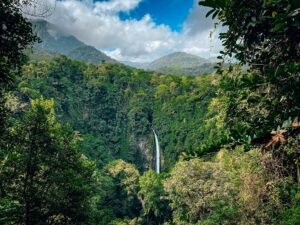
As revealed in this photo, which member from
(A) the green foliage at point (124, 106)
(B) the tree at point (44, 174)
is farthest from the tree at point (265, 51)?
(A) the green foliage at point (124, 106)

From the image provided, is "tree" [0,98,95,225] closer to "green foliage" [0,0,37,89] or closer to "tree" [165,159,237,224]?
"green foliage" [0,0,37,89]

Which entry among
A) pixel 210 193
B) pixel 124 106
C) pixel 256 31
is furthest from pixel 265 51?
pixel 124 106

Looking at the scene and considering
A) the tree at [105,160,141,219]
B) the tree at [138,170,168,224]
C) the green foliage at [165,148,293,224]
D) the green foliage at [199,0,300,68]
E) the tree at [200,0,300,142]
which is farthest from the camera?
the tree at [105,160,141,219]

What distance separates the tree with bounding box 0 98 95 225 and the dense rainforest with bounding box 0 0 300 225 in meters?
0.05

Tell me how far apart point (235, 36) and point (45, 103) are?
492 inches

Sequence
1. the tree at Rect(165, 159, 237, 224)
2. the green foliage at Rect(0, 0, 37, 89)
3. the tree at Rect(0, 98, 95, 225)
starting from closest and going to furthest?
the green foliage at Rect(0, 0, 37, 89), the tree at Rect(0, 98, 95, 225), the tree at Rect(165, 159, 237, 224)

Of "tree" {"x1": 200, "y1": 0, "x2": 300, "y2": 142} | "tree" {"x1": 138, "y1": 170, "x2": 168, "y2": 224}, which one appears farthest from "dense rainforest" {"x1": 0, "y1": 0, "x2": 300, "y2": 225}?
"tree" {"x1": 138, "y1": 170, "x2": 168, "y2": 224}

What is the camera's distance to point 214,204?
89.8ft

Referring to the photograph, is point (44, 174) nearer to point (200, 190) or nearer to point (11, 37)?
point (11, 37)

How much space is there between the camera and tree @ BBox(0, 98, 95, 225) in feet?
46.2

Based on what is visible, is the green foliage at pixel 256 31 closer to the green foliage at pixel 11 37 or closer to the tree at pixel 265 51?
the tree at pixel 265 51

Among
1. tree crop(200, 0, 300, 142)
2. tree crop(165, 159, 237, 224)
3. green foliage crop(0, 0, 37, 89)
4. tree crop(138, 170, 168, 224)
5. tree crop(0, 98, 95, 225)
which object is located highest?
green foliage crop(0, 0, 37, 89)

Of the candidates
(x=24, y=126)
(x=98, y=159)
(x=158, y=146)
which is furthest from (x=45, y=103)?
(x=158, y=146)

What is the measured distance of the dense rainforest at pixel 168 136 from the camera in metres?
3.31
